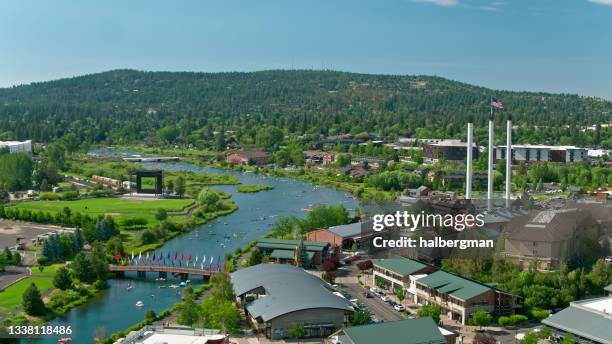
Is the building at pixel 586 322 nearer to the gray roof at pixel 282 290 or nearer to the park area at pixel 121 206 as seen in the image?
the gray roof at pixel 282 290

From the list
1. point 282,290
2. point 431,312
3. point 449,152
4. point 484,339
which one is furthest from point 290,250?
point 449,152

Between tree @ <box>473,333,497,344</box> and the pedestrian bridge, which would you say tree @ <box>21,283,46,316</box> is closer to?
the pedestrian bridge

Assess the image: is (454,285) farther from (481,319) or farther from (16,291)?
(16,291)

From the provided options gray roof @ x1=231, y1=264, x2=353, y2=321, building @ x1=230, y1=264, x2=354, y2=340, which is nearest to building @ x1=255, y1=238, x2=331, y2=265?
gray roof @ x1=231, y1=264, x2=353, y2=321

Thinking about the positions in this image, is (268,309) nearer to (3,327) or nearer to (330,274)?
(330,274)

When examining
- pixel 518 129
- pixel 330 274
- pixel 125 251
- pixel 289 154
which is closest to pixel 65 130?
pixel 289 154
